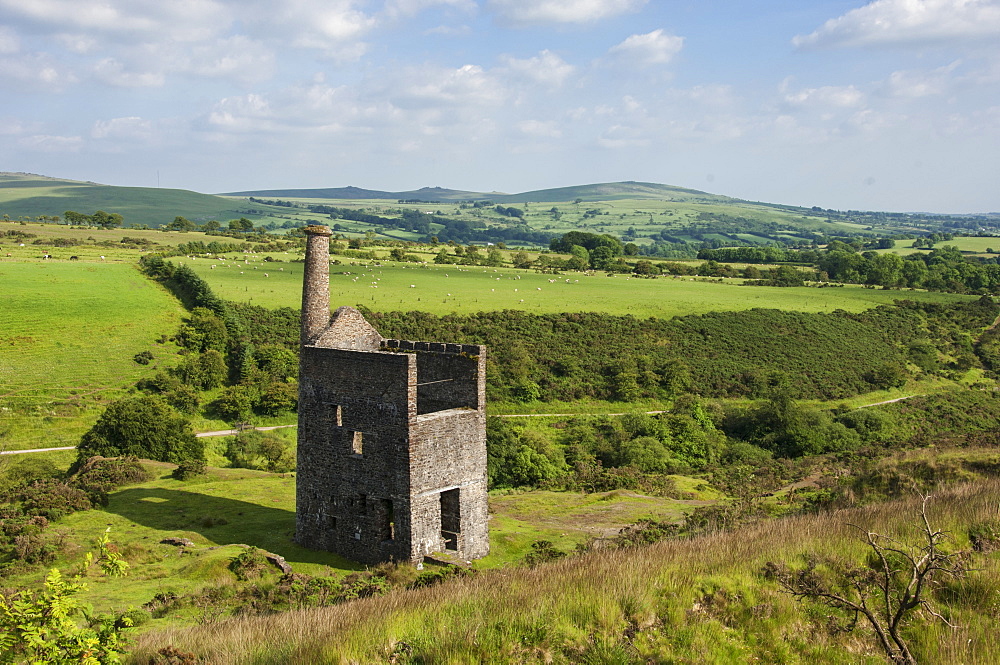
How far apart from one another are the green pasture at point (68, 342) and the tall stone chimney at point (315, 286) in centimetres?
2388

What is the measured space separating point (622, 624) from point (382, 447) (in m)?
14.0

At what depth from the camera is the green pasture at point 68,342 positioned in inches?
1676

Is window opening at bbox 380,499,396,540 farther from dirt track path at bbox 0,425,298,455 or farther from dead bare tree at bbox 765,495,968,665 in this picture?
dirt track path at bbox 0,425,298,455

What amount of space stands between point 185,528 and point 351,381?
858cm

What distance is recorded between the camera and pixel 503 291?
86062mm

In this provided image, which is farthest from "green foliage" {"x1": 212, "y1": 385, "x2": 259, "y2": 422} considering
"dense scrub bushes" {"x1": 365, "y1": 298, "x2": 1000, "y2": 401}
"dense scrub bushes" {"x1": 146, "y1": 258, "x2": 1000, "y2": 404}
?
"dense scrub bushes" {"x1": 365, "y1": 298, "x2": 1000, "y2": 401}


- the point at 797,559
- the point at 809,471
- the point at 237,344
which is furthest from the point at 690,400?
the point at 797,559

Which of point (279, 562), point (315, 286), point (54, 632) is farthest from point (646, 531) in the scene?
point (54, 632)

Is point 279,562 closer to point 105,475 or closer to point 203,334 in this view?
point 105,475

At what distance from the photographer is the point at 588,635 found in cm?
857

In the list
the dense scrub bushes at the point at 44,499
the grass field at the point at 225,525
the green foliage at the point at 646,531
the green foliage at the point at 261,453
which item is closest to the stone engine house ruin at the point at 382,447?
the grass field at the point at 225,525

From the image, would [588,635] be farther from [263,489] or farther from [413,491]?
[263,489]

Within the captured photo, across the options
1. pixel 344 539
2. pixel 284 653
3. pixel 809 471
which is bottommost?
pixel 809 471

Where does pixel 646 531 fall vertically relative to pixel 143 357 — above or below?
below
